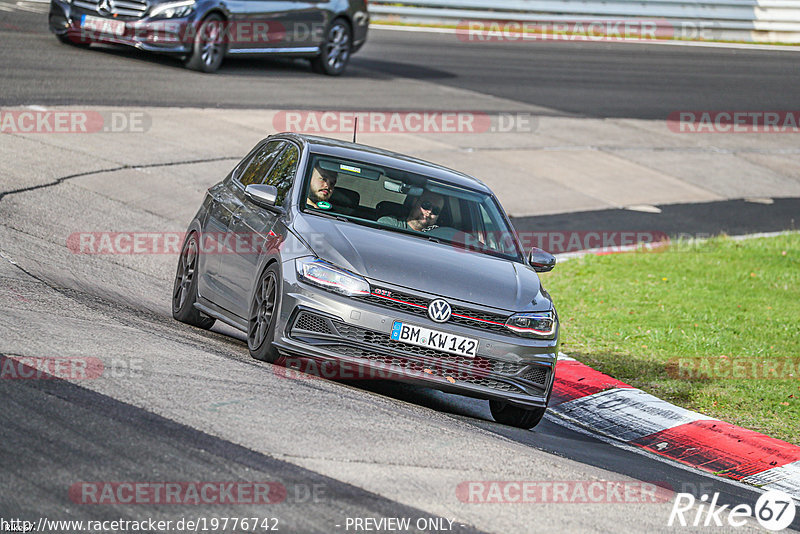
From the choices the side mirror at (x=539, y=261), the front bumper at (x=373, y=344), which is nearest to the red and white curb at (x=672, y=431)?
the side mirror at (x=539, y=261)

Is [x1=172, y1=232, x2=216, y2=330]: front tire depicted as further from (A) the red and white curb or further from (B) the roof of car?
(A) the red and white curb

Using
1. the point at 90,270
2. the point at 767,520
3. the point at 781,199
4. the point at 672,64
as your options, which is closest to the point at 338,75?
the point at 781,199

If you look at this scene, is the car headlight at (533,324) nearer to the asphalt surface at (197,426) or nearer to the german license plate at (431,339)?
the german license plate at (431,339)

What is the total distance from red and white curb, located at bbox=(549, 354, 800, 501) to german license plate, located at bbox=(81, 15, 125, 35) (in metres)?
12.3

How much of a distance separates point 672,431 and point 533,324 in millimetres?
1679

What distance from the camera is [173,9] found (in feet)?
64.1

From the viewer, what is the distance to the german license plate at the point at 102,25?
64.2 ft

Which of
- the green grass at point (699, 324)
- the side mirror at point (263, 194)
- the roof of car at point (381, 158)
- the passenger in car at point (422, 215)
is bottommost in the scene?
the green grass at point (699, 324)

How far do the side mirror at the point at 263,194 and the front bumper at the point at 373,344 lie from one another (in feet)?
2.85

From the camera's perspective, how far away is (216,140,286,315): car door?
8.60m

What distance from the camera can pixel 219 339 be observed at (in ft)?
29.4

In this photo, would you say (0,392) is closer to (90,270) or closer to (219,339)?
(219,339)

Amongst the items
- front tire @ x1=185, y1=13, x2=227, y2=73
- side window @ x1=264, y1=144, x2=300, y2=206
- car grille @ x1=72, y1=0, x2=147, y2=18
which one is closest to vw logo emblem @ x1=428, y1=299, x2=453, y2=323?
side window @ x1=264, y1=144, x2=300, y2=206

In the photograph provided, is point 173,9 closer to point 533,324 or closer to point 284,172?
point 284,172
